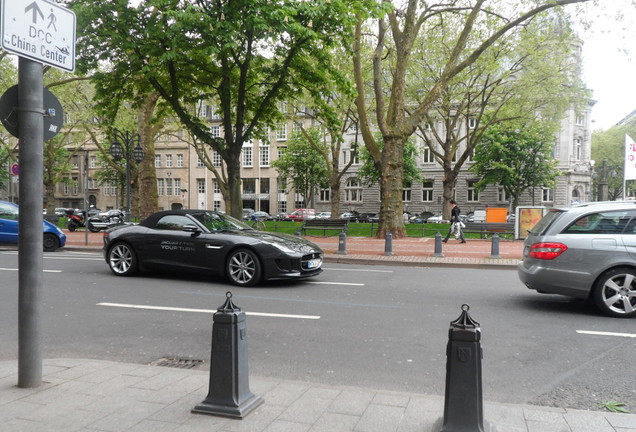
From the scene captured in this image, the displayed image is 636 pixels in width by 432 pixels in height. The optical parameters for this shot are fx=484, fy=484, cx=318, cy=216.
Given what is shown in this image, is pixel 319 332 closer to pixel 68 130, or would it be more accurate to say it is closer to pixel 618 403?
pixel 618 403

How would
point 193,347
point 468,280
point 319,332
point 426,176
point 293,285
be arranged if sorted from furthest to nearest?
point 426,176, point 468,280, point 293,285, point 319,332, point 193,347

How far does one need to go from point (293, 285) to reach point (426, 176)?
50121 mm

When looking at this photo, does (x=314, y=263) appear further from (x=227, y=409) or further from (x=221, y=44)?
(x=221, y=44)

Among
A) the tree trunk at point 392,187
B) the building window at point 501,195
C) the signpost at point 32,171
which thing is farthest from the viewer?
the building window at point 501,195

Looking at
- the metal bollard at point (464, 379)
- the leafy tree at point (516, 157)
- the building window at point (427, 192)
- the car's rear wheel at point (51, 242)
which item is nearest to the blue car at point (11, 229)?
the car's rear wheel at point (51, 242)

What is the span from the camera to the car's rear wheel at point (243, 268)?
358 inches

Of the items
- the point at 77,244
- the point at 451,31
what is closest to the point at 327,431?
the point at 77,244

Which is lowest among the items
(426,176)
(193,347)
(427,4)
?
(193,347)

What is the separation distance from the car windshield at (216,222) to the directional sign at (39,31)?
240 inches

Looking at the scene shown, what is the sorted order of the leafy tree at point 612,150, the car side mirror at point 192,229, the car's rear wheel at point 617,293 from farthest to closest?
the leafy tree at point 612,150, the car side mirror at point 192,229, the car's rear wheel at point 617,293

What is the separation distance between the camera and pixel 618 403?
3.88 m

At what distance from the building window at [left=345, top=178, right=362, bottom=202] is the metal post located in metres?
57.0

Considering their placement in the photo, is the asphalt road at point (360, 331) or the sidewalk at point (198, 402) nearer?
the sidewalk at point (198, 402)

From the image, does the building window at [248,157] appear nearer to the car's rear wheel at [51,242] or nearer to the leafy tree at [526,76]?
the leafy tree at [526,76]
